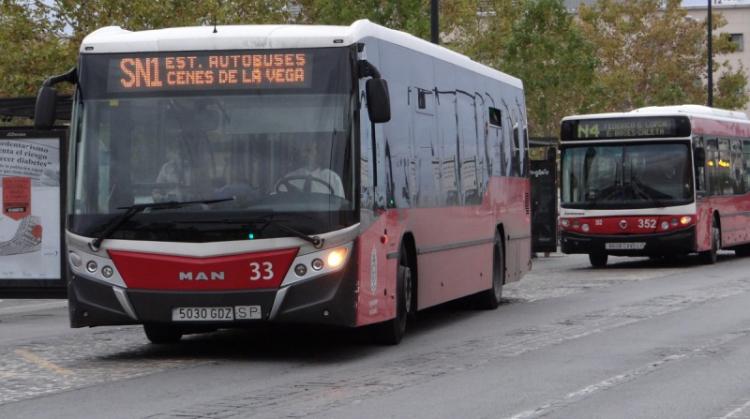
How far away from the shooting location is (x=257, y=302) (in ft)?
44.7

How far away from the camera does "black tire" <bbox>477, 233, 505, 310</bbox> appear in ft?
68.1

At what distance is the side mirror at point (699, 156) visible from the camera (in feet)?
102

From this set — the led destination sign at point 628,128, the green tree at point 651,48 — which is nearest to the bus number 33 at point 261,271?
the led destination sign at point 628,128

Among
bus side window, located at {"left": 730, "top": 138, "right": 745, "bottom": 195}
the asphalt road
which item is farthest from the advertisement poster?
bus side window, located at {"left": 730, "top": 138, "right": 745, "bottom": 195}

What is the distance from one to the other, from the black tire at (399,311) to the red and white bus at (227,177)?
74cm

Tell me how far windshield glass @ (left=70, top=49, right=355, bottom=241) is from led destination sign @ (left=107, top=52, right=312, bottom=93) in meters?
0.02

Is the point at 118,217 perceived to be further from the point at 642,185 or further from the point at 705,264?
the point at 705,264

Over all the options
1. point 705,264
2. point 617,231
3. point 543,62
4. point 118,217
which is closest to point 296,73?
point 118,217

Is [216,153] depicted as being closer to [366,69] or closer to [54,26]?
[366,69]

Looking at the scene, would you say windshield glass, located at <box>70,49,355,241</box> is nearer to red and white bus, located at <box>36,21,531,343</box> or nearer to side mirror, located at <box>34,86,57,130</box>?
red and white bus, located at <box>36,21,531,343</box>

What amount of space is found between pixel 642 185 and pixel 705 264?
266cm

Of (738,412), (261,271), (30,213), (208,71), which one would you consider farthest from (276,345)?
(738,412)

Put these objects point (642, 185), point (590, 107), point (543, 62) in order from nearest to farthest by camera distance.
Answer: point (642, 185) → point (543, 62) → point (590, 107)

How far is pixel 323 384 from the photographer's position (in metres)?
12.3
